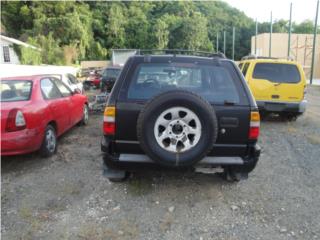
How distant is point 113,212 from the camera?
358cm

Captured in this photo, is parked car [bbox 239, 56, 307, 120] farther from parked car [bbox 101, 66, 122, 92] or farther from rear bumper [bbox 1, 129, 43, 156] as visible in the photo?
parked car [bbox 101, 66, 122, 92]

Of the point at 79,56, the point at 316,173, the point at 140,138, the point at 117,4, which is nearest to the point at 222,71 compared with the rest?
the point at 140,138

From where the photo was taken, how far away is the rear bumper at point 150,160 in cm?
365

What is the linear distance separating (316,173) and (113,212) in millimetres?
Answer: 3104

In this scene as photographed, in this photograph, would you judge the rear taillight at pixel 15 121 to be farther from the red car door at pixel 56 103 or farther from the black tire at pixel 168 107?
the black tire at pixel 168 107

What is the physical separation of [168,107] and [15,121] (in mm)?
2521

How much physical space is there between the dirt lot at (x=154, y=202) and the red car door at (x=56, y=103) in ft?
2.51

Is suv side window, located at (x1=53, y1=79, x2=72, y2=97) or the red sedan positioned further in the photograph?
suv side window, located at (x1=53, y1=79, x2=72, y2=97)

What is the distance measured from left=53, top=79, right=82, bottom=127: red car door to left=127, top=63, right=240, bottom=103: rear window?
309 cm

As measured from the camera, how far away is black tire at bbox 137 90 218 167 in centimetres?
336

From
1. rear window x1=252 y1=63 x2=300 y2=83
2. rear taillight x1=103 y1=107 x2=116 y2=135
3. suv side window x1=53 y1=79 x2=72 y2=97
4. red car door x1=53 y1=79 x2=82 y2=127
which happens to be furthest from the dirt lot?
rear window x1=252 y1=63 x2=300 y2=83

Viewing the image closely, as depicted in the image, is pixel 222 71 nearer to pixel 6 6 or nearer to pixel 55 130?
pixel 55 130

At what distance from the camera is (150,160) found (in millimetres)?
3619

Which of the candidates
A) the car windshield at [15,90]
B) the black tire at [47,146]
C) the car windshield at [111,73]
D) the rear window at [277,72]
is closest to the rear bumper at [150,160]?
the black tire at [47,146]
